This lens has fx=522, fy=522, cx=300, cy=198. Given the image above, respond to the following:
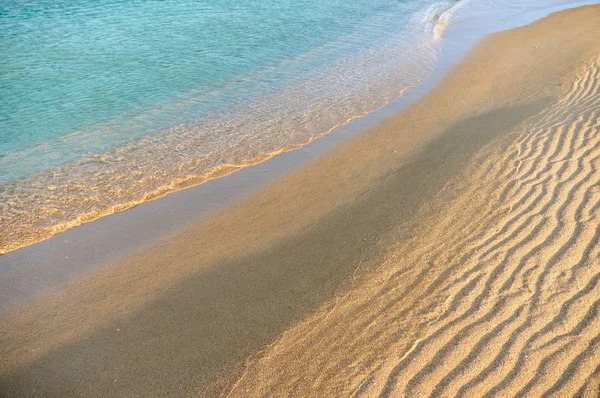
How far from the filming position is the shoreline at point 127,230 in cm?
525

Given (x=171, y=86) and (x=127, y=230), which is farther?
(x=171, y=86)

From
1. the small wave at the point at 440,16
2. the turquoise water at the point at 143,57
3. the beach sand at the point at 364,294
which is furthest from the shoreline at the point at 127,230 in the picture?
the small wave at the point at 440,16

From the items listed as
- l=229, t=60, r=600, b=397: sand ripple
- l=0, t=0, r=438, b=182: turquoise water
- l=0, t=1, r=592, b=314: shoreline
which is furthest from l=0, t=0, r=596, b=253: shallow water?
l=229, t=60, r=600, b=397: sand ripple

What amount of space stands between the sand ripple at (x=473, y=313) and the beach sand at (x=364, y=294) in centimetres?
1

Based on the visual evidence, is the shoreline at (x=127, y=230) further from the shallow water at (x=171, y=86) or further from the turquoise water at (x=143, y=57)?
the turquoise water at (x=143, y=57)

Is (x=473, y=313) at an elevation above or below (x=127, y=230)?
above

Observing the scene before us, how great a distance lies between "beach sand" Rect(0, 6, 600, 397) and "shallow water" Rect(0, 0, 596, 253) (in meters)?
1.59

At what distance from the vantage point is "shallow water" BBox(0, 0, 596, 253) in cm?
729

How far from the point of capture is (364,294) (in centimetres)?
463

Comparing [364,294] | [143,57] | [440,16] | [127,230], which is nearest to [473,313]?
[364,294]

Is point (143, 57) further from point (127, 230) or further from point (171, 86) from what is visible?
point (127, 230)

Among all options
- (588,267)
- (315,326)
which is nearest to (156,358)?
(315,326)

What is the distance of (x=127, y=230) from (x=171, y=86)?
5.90 metres

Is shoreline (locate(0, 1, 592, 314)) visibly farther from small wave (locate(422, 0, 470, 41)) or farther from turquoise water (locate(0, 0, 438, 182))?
small wave (locate(422, 0, 470, 41))
